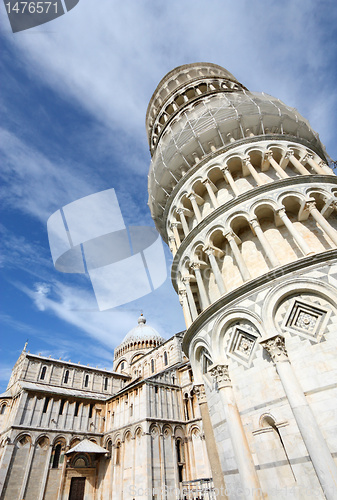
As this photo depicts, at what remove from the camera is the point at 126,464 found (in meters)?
25.1

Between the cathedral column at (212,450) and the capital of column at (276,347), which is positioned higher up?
the capital of column at (276,347)

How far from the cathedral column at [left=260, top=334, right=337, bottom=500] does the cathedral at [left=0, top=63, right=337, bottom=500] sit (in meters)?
0.02

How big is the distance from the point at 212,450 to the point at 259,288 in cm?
581

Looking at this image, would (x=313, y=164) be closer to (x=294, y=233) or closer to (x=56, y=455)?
(x=294, y=233)

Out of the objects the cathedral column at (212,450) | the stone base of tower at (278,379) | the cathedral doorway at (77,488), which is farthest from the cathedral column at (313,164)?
the cathedral doorway at (77,488)

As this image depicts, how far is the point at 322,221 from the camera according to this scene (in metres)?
9.32

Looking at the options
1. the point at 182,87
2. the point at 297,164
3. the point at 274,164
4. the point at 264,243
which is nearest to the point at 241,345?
the point at 264,243

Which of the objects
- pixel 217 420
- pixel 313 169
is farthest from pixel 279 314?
pixel 313 169

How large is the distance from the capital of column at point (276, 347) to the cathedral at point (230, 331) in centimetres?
3

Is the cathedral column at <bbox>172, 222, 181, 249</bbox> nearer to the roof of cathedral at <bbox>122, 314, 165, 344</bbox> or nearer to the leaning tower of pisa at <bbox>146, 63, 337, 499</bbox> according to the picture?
the leaning tower of pisa at <bbox>146, 63, 337, 499</bbox>

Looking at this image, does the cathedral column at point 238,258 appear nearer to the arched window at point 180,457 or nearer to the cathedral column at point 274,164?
the cathedral column at point 274,164

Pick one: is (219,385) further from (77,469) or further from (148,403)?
(77,469)

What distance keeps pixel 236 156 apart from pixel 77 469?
107 ft

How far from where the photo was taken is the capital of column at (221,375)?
28.0ft
